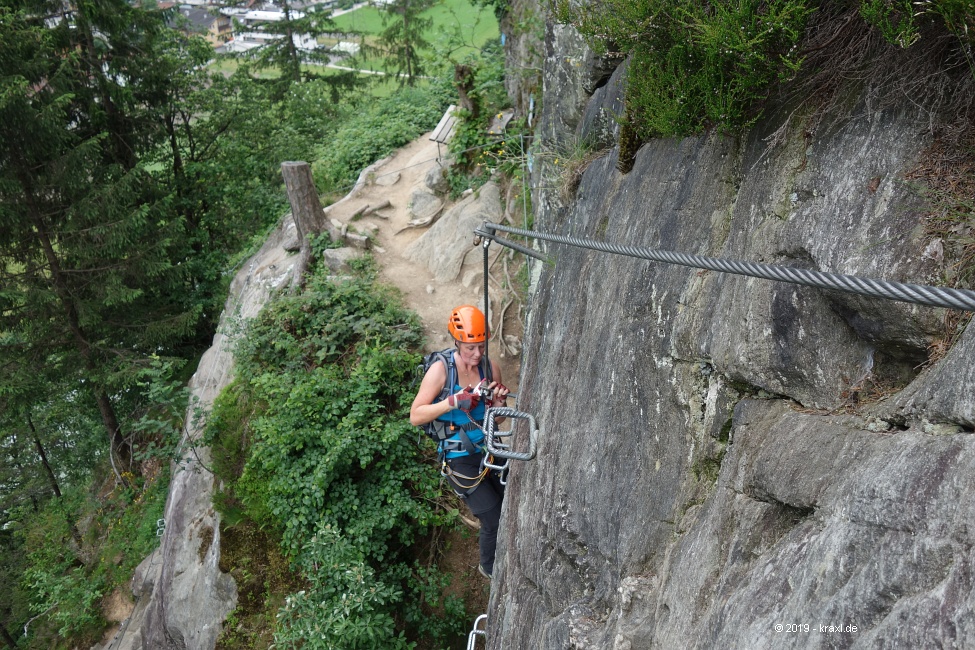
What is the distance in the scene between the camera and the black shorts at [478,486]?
637 centimetres

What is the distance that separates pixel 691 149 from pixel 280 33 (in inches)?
928

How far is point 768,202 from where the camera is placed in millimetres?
3398

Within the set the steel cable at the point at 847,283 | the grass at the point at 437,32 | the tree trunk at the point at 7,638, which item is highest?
the grass at the point at 437,32

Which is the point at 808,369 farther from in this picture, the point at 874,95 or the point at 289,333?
the point at 289,333

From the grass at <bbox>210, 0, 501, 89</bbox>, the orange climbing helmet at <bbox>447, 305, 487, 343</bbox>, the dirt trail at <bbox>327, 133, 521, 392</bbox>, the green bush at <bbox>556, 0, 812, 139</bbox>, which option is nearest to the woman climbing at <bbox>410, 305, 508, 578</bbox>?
the orange climbing helmet at <bbox>447, 305, 487, 343</bbox>

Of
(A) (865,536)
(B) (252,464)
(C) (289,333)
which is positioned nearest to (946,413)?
(A) (865,536)

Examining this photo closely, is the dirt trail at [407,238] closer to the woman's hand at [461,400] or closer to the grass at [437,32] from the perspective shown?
the grass at [437,32]

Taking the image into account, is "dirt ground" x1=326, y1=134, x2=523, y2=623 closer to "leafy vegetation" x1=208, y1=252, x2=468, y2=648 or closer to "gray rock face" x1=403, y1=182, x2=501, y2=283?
"gray rock face" x1=403, y1=182, x2=501, y2=283

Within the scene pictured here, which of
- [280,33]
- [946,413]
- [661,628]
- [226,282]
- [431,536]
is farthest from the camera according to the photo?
[280,33]

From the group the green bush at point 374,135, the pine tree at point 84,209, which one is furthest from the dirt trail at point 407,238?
the pine tree at point 84,209

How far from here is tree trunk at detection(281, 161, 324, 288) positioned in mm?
11789

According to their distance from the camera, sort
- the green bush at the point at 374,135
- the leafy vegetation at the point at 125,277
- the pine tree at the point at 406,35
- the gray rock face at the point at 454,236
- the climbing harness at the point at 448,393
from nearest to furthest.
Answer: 1. the climbing harness at the point at 448,393
2. the leafy vegetation at the point at 125,277
3. the gray rock face at the point at 454,236
4. the green bush at the point at 374,135
5. the pine tree at the point at 406,35

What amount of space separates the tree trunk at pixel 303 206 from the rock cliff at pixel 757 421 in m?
7.81

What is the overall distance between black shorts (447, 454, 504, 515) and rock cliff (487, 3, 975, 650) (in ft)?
4.31
